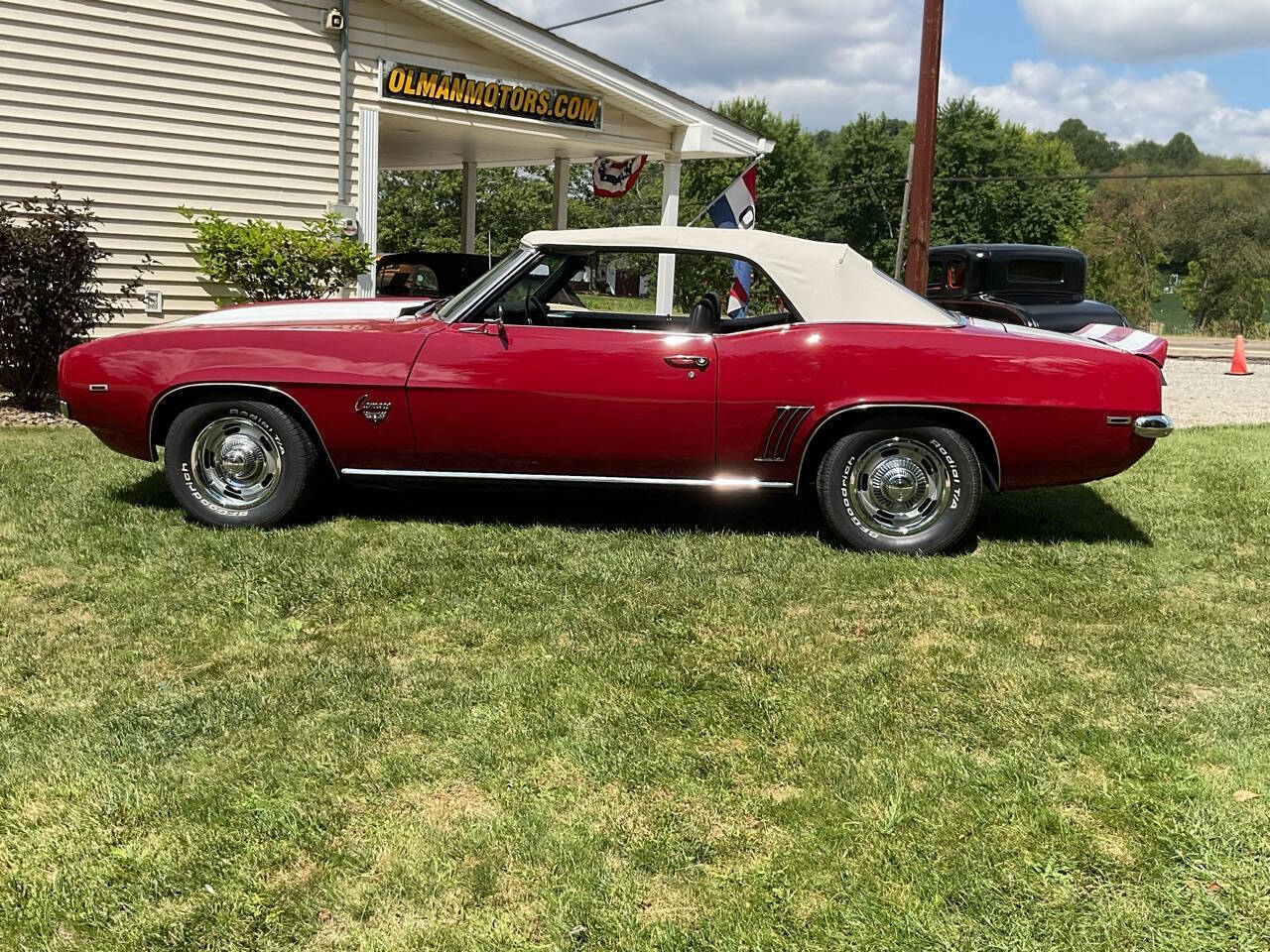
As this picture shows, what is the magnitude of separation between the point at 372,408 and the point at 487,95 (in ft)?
25.2

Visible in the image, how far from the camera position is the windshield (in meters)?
4.98

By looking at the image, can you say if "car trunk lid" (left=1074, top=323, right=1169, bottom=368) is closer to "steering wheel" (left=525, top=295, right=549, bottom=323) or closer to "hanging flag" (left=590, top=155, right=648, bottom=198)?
"steering wheel" (left=525, top=295, right=549, bottom=323)

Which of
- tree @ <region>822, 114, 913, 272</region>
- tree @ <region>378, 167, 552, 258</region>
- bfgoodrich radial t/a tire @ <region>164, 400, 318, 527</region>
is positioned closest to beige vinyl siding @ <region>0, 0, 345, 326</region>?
bfgoodrich radial t/a tire @ <region>164, 400, 318, 527</region>

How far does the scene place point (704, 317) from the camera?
5.03 m

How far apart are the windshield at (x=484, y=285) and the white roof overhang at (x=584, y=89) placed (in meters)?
6.61

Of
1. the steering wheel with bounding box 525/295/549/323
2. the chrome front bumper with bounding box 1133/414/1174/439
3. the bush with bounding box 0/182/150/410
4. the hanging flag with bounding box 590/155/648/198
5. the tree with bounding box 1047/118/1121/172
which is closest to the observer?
the chrome front bumper with bounding box 1133/414/1174/439

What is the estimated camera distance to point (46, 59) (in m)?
9.02

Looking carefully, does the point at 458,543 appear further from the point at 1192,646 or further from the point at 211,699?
the point at 1192,646

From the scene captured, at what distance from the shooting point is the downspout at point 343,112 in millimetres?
10273

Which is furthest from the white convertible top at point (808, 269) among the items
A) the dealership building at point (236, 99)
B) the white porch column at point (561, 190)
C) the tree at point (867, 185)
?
the tree at point (867, 185)

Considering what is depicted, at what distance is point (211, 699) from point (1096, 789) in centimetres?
259

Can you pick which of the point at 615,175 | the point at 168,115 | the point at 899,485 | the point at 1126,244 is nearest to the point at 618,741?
the point at 899,485

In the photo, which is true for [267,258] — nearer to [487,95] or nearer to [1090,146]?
[487,95]

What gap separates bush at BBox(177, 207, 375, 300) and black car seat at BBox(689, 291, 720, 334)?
578 centimetres
